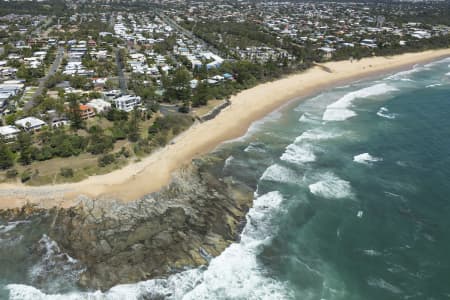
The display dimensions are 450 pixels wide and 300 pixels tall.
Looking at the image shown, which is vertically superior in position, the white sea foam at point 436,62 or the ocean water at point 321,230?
the white sea foam at point 436,62

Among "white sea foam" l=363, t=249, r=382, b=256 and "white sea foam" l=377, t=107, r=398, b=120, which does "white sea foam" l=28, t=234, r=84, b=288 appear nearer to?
"white sea foam" l=363, t=249, r=382, b=256

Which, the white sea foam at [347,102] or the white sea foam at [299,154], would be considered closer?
the white sea foam at [299,154]

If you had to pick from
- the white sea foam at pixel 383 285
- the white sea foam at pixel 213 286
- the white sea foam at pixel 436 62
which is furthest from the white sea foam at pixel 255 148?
the white sea foam at pixel 436 62

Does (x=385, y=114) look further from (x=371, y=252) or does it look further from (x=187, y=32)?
(x=187, y=32)

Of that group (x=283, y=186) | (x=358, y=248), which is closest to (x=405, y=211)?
(x=358, y=248)

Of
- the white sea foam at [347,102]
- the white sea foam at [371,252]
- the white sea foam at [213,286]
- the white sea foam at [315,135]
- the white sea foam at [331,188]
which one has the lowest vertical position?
the white sea foam at [213,286]

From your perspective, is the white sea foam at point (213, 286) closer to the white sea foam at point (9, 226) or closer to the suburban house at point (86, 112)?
the white sea foam at point (9, 226)

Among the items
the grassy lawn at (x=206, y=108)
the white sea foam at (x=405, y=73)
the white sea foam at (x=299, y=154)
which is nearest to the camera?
the white sea foam at (x=299, y=154)
